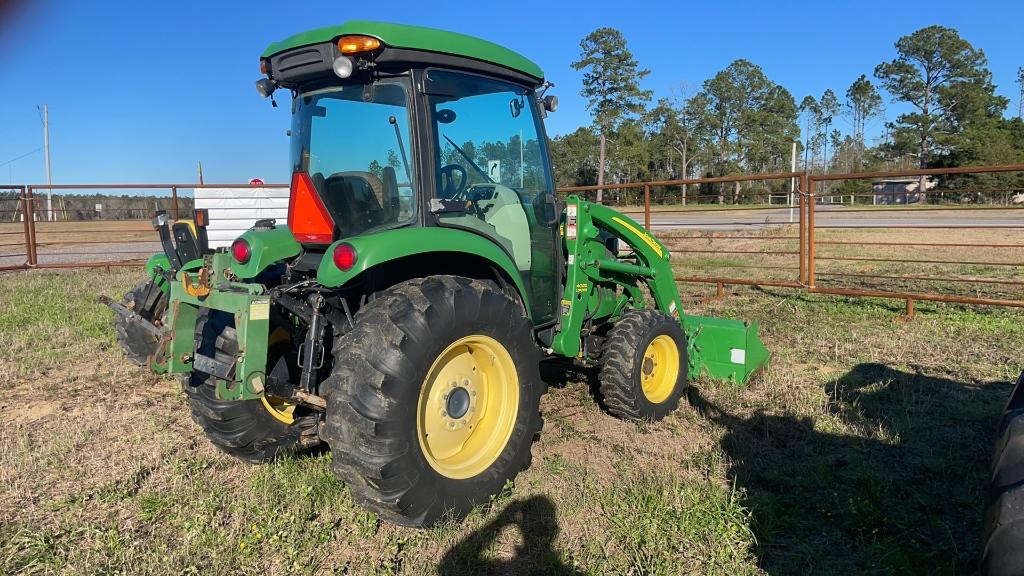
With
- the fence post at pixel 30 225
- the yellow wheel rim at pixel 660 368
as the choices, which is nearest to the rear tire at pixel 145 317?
the yellow wheel rim at pixel 660 368

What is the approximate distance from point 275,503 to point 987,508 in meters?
2.95

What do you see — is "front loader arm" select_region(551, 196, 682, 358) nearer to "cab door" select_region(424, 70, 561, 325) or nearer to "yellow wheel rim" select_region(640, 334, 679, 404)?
"cab door" select_region(424, 70, 561, 325)

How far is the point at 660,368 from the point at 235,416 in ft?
9.27

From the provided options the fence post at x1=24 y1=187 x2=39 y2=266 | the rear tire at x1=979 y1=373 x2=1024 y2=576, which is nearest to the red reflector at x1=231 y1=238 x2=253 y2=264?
the rear tire at x1=979 y1=373 x2=1024 y2=576

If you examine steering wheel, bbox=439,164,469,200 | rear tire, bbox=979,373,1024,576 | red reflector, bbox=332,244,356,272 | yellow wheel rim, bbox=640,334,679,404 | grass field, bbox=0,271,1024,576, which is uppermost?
steering wheel, bbox=439,164,469,200

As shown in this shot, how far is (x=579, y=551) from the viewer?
116 inches

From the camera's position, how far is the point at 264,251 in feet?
11.1

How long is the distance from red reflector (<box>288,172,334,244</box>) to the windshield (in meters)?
0.04

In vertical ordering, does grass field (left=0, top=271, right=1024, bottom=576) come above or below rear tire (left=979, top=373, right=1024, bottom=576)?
below

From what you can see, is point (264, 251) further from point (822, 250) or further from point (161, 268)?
point (822, 250)

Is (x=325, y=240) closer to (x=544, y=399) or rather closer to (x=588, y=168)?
(x=544, y=399)

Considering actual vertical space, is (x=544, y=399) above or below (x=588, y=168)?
below

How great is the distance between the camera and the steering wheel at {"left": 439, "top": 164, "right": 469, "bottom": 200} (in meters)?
3.52

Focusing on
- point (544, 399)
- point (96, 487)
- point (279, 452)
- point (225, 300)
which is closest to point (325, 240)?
point (225, 300)
